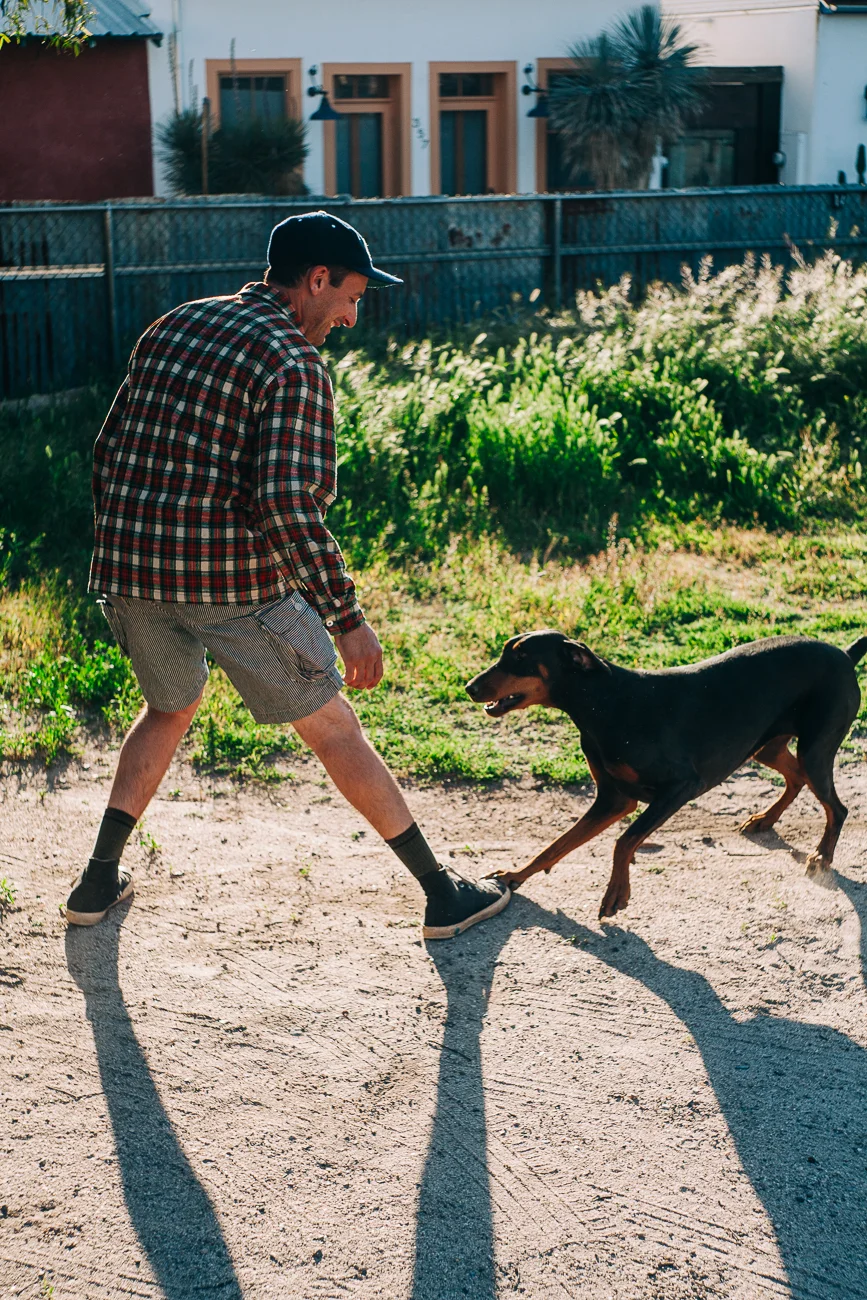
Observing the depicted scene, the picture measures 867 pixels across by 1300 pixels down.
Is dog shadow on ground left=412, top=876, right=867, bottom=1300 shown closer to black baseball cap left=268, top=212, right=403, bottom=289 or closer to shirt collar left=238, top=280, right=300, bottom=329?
shirt collar left=238, top=280, right=300, bottom=329

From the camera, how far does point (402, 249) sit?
43.9ft

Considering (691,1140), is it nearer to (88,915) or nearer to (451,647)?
(88,915)

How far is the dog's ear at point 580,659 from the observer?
14.0 ft

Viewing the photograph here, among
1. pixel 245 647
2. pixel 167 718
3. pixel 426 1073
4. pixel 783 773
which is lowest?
pixel 426 1073

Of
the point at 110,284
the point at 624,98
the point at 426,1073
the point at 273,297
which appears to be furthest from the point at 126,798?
the point at 624,98

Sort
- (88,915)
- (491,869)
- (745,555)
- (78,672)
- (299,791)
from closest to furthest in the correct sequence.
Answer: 1. (88,915)
2. (491,869)
3. (299,791)
4. (78,672)
5. (745,555)

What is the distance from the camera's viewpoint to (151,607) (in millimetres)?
Answer: 3850

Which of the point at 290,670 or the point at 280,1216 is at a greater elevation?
the point at 290,670

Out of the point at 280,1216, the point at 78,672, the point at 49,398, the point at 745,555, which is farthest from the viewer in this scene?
the point at 49,398

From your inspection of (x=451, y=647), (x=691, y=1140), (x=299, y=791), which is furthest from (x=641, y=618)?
(x=691, y=1140)

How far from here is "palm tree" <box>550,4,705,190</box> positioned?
18172 millimetres

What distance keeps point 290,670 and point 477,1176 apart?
1456 mm

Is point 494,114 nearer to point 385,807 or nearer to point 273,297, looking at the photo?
point 273,297

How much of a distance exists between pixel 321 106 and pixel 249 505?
625 inches
